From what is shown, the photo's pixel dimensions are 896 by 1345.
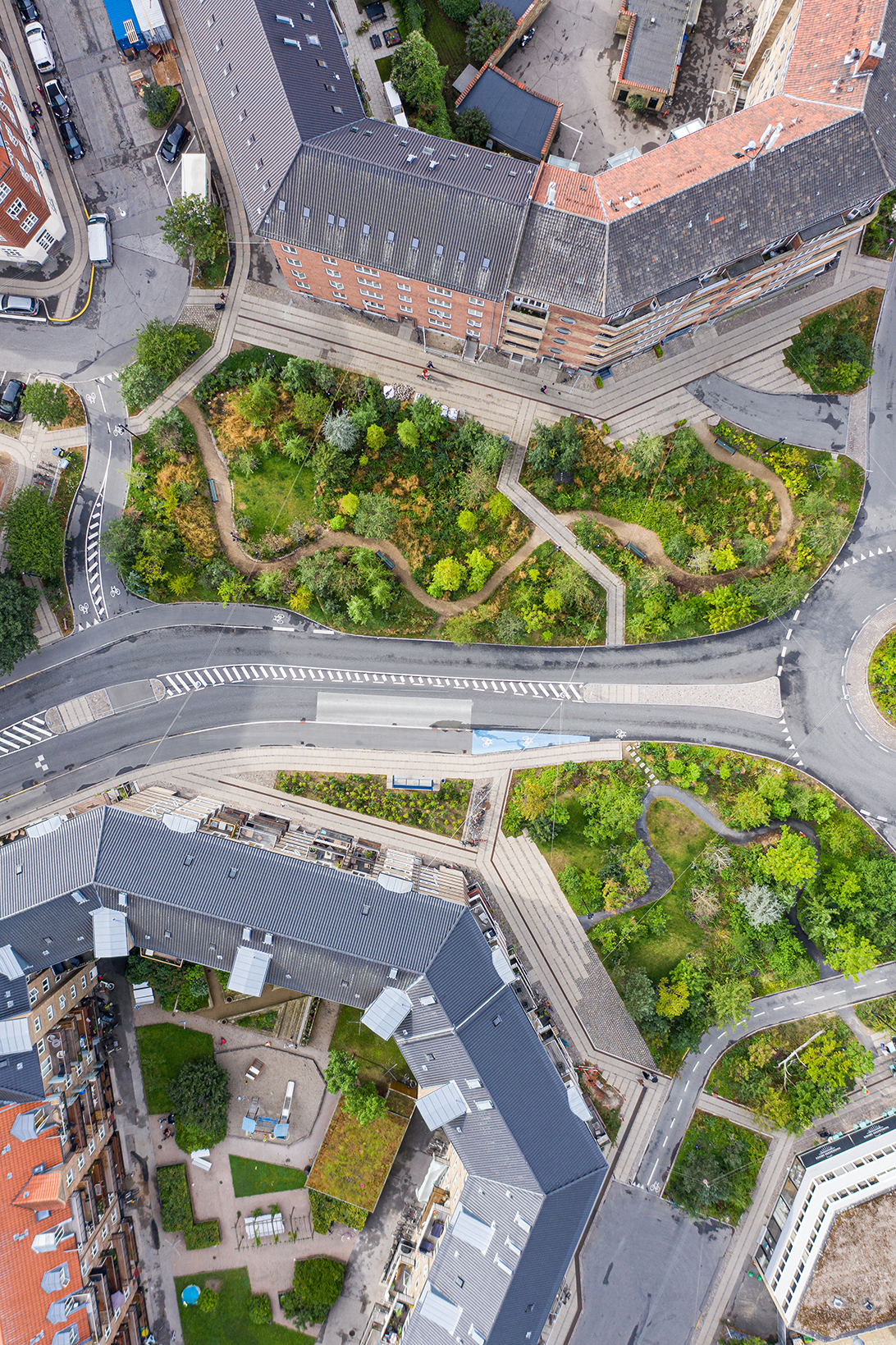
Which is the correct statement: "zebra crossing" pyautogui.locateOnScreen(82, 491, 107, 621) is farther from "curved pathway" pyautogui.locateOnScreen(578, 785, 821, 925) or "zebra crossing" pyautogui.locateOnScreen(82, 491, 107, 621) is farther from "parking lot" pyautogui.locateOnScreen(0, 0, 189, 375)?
"curved pathway" pyautogui.locateOnScreen(578, 785, 821, 925)

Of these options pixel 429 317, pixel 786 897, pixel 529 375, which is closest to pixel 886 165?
pixel 529 375

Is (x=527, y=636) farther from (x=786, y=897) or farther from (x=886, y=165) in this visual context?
(x=886, y=165)

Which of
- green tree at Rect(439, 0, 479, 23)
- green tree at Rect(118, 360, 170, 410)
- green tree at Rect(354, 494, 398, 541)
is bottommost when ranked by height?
green tree at Rect(354, 494, 398, 541)

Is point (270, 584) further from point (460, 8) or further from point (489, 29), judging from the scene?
point (460, 8)

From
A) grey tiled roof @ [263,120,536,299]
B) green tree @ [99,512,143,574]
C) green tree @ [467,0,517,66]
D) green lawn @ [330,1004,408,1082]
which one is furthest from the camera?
green lawn @ [330,1004,408,1082]

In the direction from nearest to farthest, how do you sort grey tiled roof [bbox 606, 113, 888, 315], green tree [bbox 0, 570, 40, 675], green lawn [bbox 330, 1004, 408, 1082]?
grey tiled roof [bbox 606, 113, 888, 315] < green tree [bbox 0, 570, 40, 675] < green lawn [bbox 330, 1004, 408, 1082]

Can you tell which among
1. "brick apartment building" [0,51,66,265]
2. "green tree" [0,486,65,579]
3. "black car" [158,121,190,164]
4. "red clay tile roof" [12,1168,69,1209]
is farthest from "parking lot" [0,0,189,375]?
"red clay tile roof" [12,1168,69,1209]

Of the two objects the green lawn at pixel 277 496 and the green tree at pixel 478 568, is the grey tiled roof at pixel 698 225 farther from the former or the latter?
the green lawn at pixel 277 496
